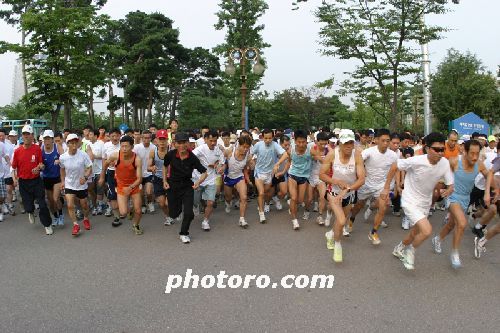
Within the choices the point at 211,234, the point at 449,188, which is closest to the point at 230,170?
the point at 211,234

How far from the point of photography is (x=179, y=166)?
22.2ft

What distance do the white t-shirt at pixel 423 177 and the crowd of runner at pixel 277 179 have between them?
0.01 metres

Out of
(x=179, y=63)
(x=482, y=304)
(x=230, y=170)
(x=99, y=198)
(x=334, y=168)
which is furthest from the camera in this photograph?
(x=179, y=63)

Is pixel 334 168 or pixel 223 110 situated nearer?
pixel 334 168

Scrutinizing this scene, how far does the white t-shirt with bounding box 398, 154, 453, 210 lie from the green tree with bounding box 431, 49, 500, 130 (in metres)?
20.6

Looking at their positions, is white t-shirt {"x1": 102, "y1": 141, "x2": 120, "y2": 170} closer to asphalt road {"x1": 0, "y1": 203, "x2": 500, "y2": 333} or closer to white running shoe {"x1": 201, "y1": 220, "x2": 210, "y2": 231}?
asphalt road {"x1": 0, "y1": 203, "x2": 500, "y2": 333}

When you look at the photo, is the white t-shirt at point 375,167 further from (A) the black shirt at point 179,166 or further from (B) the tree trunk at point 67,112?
(B) the tree trunk at point 67,112

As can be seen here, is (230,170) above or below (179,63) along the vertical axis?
below

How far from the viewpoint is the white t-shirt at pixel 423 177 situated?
513 cm

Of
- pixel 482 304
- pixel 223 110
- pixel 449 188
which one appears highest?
pixel 223 110

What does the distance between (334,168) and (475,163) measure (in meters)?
2.03

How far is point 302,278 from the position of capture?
4992mm

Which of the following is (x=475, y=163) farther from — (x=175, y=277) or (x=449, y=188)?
(x=175, y=277)

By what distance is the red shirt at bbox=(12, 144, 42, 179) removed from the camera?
742cm
